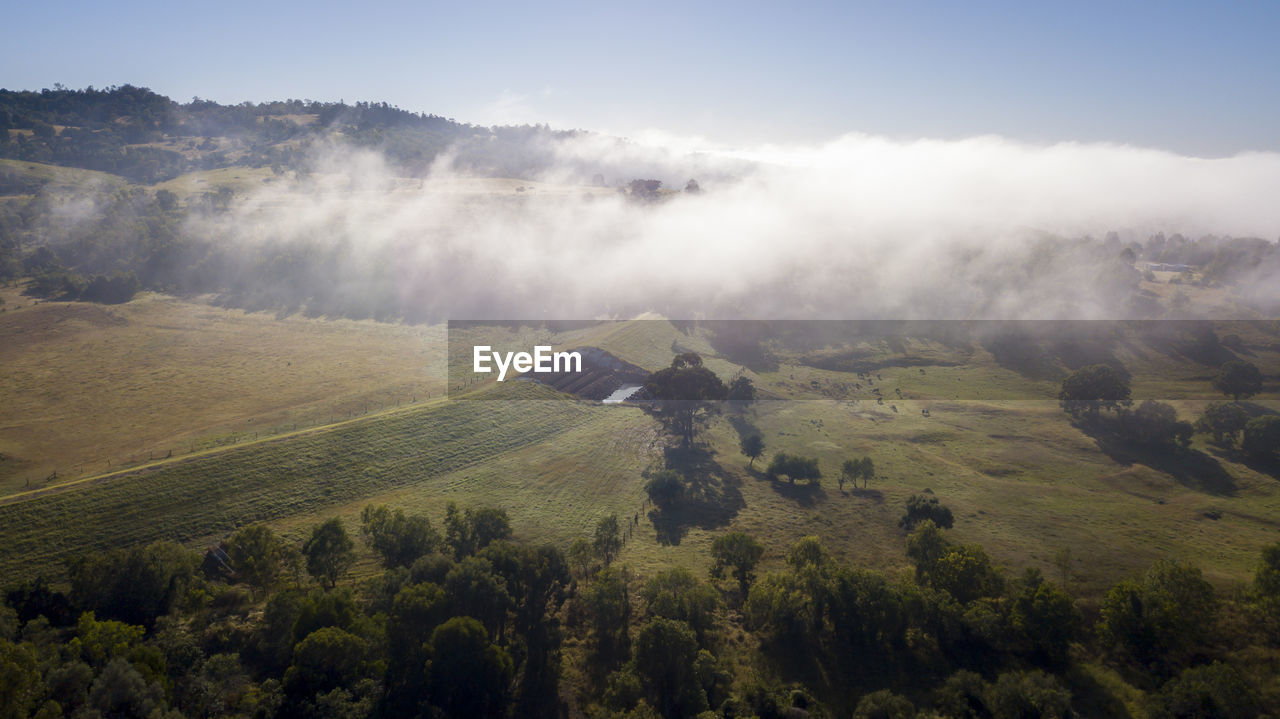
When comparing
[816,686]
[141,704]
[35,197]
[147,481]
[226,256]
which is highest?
[35,197]

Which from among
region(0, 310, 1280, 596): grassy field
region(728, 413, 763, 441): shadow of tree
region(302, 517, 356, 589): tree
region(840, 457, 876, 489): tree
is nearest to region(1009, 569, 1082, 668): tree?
region(0, 310, 1280, 596): grassy field

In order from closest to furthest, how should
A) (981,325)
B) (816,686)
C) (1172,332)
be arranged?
(816,686) < (1172,332) < (981,325)

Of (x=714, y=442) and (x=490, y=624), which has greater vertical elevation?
(x=714, y=442)

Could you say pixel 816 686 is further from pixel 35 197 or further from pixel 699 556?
pixel 35 197

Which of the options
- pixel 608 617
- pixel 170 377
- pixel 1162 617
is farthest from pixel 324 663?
pixel 170 377

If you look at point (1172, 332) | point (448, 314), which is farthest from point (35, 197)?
point (1172, 332)

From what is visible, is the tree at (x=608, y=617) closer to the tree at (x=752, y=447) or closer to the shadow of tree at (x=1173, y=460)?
the tree at (x=752, y=447)
